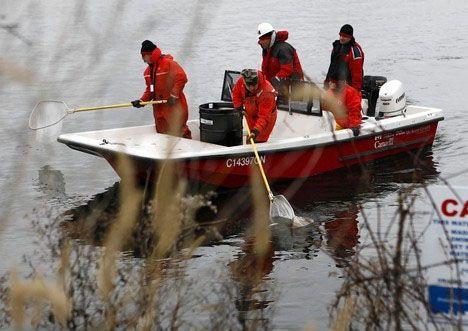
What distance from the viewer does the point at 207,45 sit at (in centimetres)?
2619

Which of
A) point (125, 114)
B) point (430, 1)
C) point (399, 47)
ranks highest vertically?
point (430, 1)

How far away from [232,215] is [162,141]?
1.63 metres

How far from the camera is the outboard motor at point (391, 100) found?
46.4 ft

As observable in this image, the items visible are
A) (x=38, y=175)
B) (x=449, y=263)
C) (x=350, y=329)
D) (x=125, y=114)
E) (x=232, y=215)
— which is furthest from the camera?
(x=125, y=114)

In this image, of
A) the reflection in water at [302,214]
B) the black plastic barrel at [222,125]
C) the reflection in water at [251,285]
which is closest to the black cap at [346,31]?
Result: the reflection in water at [302,214]

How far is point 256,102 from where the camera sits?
41.4 ft

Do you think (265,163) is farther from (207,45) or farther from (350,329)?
(207,45)

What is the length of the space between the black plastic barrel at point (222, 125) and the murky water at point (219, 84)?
1163 mm

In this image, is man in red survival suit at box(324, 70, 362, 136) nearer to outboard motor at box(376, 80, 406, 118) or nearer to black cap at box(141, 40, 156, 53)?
outboard motor at box(376, 80, 406, 118)

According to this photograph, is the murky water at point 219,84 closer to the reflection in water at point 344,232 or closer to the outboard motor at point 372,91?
the reflection in water at point 344,232

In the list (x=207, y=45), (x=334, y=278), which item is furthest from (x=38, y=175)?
(x=207, y=45)

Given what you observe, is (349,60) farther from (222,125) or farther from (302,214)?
(302,214)

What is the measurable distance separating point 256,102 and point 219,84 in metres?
8.38

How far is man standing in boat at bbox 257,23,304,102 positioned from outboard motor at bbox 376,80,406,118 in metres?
1.30
